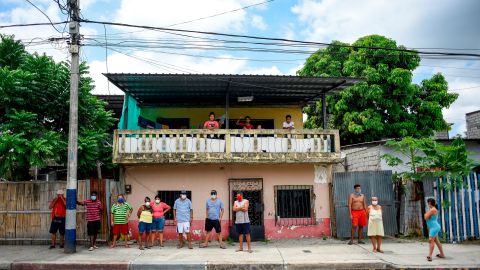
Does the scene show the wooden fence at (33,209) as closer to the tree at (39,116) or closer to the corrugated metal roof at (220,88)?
the tree at (39,116)

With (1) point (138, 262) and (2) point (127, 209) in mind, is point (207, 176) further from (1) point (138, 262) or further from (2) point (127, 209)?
(1) point (138, 262)

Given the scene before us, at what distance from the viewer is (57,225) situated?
37.6 feet

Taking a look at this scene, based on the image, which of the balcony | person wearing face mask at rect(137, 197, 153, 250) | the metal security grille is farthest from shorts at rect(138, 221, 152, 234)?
the balcony

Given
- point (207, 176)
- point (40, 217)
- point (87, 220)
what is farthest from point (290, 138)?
point (40, 217)

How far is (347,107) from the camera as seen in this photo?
68.8ft

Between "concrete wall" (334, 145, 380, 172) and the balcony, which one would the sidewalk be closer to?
the balcony

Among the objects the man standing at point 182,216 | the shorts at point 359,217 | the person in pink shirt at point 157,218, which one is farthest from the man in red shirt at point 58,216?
the shorts at point 359,217

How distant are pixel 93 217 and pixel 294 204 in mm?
6222

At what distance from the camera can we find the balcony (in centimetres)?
1251

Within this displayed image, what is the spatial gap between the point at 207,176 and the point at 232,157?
127cm

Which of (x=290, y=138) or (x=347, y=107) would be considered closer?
(x=290, y=138)

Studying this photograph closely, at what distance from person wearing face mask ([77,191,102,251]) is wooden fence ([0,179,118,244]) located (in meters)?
0.57

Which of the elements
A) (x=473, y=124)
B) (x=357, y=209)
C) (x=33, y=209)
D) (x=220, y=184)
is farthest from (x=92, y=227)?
(x=473, y=124)

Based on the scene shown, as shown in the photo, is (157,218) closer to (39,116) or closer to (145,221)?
(145,221)
